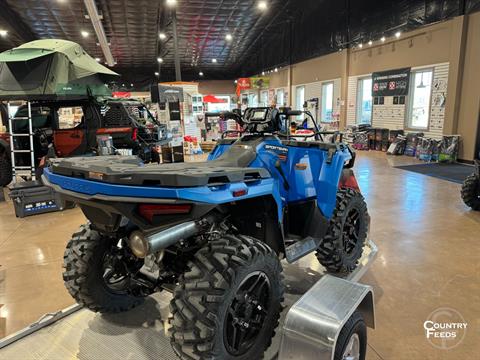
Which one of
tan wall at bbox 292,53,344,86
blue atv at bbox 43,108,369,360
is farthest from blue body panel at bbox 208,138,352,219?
tan wall at bbox 292,53,344,86

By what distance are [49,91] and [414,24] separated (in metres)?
9.76

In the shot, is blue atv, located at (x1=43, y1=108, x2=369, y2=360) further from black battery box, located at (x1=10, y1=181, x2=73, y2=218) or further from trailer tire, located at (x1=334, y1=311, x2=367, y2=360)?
black battery box, located at (x1=10, y1=181, x2=73, y2=218)

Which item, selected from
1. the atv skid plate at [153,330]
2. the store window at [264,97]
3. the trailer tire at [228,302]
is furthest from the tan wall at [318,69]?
the trailer tire at [228,302]

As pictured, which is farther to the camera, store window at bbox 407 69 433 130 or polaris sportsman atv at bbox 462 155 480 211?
store window at bbox 407 69 433 130

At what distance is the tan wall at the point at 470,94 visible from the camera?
8.87 m

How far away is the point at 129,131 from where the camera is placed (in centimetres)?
710

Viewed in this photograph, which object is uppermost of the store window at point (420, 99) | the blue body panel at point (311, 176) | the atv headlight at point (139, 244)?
the store window at point (420, 99)

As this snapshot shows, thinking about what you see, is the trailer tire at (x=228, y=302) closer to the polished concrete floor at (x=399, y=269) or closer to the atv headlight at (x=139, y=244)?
the atv headlight at (x=139, y=244)

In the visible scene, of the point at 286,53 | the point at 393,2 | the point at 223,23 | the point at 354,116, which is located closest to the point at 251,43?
the point at 286,53

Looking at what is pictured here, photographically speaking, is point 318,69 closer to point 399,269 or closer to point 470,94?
point 470,94

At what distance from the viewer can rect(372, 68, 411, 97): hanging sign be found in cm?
1123

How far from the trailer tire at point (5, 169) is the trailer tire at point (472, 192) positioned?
8192mm

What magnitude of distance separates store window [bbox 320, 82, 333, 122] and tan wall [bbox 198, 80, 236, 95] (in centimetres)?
1363

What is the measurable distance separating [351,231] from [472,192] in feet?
9.76
